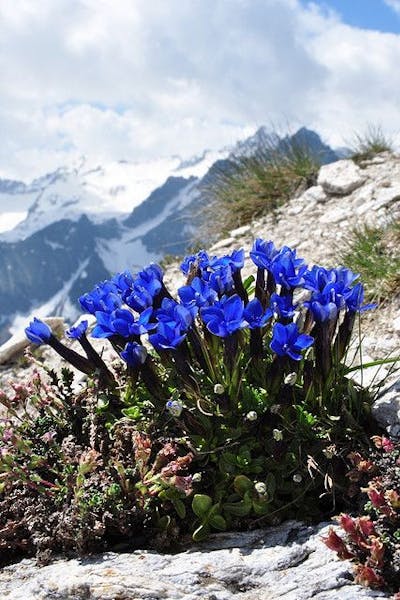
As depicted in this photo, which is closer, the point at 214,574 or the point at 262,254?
the point at 214,574

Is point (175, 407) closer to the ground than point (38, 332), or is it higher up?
closer to the ground

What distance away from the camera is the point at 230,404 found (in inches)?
124

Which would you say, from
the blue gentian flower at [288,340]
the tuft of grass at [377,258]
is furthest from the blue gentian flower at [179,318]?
the tuft of grass at [377,258]

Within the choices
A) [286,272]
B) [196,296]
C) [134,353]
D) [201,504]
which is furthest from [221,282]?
[201,504]

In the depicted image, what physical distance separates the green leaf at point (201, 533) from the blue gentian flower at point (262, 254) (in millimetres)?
1356

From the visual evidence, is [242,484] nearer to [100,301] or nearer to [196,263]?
[100,301]

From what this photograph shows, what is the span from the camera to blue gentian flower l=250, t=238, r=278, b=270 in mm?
3320

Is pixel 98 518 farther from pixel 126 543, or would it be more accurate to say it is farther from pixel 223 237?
pixel 223 237

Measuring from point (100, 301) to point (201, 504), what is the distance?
3.75 ft

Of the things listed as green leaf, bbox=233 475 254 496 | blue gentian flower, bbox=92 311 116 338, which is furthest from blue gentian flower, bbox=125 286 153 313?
green leaf, bbox=233 475 254 496

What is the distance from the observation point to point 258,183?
1054 cm

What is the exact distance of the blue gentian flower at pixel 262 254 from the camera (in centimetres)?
332

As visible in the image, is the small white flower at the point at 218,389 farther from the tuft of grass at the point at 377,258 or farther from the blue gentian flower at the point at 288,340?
the tuft of grass at the point at 377,258

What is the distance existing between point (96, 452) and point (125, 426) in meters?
0.21
